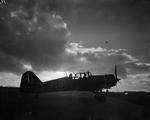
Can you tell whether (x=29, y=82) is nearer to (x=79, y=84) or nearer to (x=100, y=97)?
(x=79, y=84)

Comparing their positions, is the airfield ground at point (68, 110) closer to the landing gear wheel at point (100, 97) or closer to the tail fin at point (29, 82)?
the landing gear wheel at point (100, 97)

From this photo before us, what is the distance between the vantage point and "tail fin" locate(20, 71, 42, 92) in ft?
70.8

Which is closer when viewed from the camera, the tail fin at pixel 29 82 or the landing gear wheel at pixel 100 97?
the landing gear wheel at pixel 100 97

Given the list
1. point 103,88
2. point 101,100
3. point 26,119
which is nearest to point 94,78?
point 103,88

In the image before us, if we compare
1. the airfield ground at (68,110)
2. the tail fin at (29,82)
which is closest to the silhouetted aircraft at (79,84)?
the tail fin at (29,82)

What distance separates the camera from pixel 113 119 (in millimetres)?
10312

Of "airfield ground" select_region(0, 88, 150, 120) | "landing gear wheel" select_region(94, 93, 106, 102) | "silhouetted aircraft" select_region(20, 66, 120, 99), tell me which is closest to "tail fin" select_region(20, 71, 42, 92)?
"silhouetted aircraft" select_region(20, 66, 120, 99)

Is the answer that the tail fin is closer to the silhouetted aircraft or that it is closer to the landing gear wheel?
the silhouetted aircraft

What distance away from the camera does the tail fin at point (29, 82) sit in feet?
70.8

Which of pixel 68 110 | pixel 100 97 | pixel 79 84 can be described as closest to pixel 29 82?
pixel 79 84

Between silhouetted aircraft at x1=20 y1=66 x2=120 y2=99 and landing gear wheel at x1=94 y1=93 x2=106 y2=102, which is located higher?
silhouetted aircraft at x1=20 y1=66 x2=120 y2=99

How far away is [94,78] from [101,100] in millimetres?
3122

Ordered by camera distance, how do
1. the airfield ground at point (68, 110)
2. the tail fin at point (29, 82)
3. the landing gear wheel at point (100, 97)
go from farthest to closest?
1. the tail fin at point (29, 82)
2. the landing gear wheel at point (100, 97)
3. the airfield ground at point (68, 110)

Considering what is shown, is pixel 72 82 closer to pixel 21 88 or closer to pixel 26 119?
pixel 21 88
